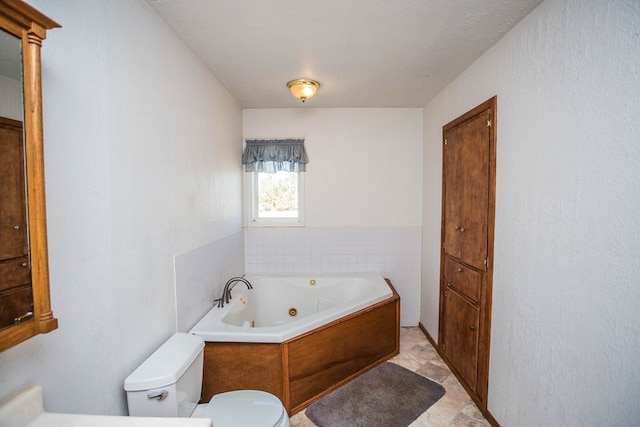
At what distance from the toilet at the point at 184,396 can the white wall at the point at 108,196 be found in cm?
9

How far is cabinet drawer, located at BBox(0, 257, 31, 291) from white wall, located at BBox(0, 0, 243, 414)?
0.18 m

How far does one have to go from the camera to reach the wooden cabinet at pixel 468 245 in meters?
1.90

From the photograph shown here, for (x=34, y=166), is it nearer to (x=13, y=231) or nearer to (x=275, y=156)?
(x=13, y=231)

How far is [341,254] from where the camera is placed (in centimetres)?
330

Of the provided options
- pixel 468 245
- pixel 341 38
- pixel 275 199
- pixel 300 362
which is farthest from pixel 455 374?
pixel 341 38

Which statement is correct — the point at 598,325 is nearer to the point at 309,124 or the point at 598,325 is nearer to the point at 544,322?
the point at 544,322

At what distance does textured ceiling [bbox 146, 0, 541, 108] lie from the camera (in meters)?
1.46

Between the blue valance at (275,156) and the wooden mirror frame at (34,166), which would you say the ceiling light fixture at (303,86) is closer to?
the blue valance at (275,156)

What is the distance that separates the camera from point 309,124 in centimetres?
323

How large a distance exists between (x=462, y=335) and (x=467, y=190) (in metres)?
1.15

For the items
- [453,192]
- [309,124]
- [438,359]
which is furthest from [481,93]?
[438,359]

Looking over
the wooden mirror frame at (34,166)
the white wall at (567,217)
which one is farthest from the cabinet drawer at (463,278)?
the wooden mirror frame at (34,166)

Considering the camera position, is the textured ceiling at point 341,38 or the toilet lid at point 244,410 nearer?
the toilet lid at point 244,410

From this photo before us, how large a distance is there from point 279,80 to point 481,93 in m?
1.56
